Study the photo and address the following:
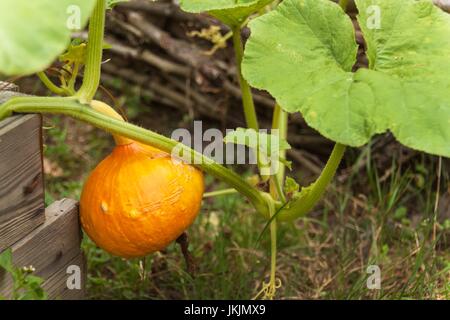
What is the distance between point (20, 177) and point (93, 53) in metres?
0.30

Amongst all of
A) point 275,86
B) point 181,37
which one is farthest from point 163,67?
point 275,86

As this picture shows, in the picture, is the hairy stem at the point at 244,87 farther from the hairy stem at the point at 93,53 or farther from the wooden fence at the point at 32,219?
the wooden fence at the point at 32,219

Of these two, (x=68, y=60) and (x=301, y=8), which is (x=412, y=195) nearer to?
(x=301, y=8)

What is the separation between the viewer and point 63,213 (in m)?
1.73

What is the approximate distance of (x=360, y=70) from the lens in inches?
59.5

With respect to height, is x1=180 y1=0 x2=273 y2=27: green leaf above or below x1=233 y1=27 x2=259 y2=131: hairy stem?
above

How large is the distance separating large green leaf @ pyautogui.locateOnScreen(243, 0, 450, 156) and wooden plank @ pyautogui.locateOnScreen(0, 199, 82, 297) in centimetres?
55

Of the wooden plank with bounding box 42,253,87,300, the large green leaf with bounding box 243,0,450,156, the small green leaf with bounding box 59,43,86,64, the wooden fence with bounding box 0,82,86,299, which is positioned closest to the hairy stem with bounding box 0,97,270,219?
the wooden fence with bounding box 0,82,86,299

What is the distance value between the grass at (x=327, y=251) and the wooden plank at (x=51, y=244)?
12 centimetres

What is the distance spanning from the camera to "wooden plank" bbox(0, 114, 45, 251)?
1.51 meters

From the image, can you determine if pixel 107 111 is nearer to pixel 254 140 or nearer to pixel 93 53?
pixel 93 53

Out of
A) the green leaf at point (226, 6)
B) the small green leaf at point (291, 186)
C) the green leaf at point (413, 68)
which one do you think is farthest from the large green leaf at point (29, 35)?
the small green leaf at point (291, 186)

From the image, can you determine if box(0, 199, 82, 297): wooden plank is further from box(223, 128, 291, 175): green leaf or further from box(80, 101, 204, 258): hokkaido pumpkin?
box(223, 128, 291, 175): green leaf

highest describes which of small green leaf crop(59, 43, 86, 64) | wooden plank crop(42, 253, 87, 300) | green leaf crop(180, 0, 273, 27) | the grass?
green leaf crop(180, 0, 273, 27)
